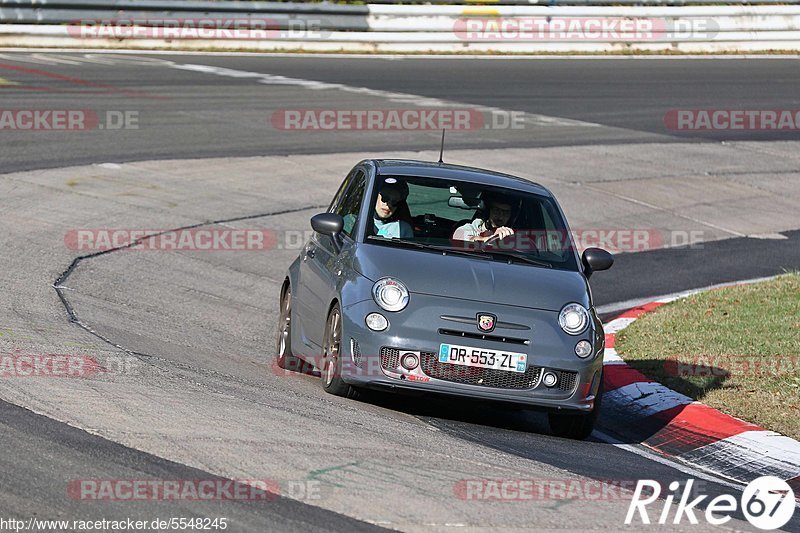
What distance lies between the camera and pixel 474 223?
9289mm

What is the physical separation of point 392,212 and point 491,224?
0.71 metres

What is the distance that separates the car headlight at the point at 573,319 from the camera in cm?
821

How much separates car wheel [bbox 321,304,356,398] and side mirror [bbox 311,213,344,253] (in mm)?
698

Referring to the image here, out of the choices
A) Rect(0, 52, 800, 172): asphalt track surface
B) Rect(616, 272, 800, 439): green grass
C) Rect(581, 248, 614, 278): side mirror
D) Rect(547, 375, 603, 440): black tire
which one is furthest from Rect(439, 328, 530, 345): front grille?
Rect(0, 52, 800, 172): asphalt track surface

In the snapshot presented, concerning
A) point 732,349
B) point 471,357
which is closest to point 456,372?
point 471,357

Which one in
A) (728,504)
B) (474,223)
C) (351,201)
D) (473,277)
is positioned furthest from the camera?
(351,201)

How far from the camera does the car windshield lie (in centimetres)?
895

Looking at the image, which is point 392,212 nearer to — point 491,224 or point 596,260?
point 491,224

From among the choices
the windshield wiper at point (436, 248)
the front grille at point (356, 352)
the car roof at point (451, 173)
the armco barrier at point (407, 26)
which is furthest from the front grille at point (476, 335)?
the armco barrier at point (407, 26)

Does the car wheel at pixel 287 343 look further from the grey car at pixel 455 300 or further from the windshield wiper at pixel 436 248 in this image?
the windshield wiper at pixel 436 248

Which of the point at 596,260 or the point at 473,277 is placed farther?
the point at 596,260

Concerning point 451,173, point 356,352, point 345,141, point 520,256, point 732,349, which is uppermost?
point 451,173

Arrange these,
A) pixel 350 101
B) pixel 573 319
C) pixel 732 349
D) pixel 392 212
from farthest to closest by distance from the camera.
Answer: pixel 350 101
pixel 732 349
pixel 392 212
pixel 573 319

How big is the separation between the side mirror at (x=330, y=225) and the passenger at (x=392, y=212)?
10.0 inches
